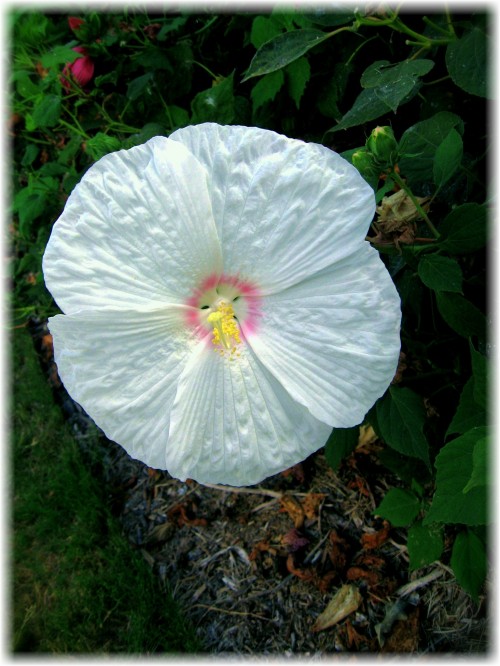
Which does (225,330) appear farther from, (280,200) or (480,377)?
(480,377)

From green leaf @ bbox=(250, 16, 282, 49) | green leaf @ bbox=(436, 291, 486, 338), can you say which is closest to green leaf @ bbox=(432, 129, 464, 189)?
green leaf @ bbox=(436, 291, 486, 338)

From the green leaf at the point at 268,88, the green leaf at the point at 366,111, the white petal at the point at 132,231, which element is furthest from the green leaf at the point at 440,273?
the green leaf at the point at 268,88

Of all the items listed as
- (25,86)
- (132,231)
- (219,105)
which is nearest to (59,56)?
(25,86)

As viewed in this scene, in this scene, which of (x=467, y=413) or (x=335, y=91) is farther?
(x=335, y=91)

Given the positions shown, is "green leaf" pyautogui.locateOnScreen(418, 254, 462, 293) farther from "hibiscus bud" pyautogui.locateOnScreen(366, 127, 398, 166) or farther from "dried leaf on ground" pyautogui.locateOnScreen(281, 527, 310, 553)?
"dried leaf on ground" pyautogui.locateOnScreen(281, 527, 310, 553)

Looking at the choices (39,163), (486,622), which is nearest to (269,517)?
(486,622)

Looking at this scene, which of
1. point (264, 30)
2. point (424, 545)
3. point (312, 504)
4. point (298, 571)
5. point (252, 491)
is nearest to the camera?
point (264, 30)
